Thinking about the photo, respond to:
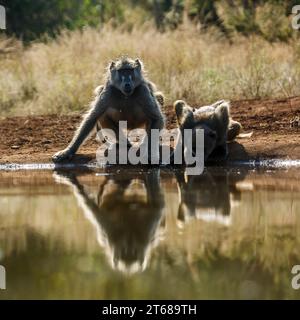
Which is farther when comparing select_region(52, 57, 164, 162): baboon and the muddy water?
select_region(52, 57, 164, 162): baboon

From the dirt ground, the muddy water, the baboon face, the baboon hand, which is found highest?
the baboon face

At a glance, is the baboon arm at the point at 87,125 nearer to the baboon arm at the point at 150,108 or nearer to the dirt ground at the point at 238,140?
the dirt ground at the point at 238,140

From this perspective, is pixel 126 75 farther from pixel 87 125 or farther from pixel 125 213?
pixel 125 213

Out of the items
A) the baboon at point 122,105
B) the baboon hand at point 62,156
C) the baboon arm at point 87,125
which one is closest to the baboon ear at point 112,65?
the baboon at point 122,105

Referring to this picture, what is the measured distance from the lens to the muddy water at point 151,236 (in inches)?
205

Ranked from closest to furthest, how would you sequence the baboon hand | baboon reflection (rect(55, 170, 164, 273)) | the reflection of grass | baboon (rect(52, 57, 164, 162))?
baboon reflection (rect(55, 170, 164, 273)) → baboon (rect(52, 57, 164, 162)) → the baboon hand → the reflection of grass

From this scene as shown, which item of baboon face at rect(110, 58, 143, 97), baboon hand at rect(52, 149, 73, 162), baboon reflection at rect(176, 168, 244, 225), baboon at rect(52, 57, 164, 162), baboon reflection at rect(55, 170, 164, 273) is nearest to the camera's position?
baboon reflection at rect(55, 170, 164, 273)

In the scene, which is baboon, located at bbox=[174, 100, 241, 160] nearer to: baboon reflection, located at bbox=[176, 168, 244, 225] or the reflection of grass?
baboon reflection, located at bbox=[176, 168, 244, 225]

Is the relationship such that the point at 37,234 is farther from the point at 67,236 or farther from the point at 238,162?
the point at 238,162

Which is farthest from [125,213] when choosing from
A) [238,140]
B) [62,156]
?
[238,140]

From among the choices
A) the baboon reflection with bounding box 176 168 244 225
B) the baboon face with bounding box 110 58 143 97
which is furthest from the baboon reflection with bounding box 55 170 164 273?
the baboon face with bounding box 110 58 143 97

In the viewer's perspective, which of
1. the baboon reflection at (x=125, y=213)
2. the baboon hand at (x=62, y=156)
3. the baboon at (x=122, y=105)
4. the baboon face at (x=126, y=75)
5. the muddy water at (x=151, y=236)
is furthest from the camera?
the baboon hand at (x=62, y=156)

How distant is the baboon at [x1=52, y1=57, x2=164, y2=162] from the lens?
1053 cm

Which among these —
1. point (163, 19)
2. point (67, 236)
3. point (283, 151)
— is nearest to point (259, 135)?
point (283, 151)
